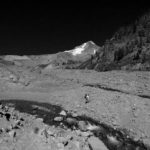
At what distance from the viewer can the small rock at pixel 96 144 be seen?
1463cm

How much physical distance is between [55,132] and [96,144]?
2.06 meters

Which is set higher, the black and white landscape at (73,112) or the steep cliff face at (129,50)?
the steep cliff face at (129,50)

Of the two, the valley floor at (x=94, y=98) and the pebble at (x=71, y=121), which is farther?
the valley floor at (x=94, y=98)

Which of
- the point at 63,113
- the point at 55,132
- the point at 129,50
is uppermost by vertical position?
the point at 129,50

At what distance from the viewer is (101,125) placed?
57.3ft

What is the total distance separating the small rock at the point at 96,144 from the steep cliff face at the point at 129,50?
70820 millimetres

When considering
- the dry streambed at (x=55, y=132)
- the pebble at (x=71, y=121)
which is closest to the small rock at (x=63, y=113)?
the dry streambed at (x=55, y=132)

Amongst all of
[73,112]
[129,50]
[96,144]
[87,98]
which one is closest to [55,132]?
[96,144]

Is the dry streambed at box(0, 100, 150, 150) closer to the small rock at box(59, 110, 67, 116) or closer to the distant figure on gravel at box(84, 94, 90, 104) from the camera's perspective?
the small rock at box(59, 110, 67, 116)

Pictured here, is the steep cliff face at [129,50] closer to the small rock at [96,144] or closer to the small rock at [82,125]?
the small rock at [82,125]

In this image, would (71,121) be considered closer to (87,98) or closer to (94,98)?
(87,98)

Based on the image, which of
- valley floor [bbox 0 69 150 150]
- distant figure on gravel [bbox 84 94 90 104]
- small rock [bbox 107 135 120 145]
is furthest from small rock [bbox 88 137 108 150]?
distant figure on gravel [bbox 84 94 90 104]

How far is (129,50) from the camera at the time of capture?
354 feet

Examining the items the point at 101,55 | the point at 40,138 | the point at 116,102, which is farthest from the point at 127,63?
the point at 40,138
